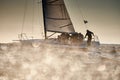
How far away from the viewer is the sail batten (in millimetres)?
10409

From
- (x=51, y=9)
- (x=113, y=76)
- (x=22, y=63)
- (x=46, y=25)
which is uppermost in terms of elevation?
(x=51, y=9)

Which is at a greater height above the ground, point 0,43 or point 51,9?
point 51,9

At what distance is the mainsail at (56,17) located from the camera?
1038 cm

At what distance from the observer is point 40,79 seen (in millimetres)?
3891

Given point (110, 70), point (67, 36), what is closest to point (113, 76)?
point (110, 70)

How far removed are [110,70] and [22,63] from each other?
1681mm

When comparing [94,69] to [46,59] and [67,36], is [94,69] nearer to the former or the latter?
[46,59]

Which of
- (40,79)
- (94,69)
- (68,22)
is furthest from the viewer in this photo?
(68,22)

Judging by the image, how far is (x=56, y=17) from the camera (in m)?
11.1

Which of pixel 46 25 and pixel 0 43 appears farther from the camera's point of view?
pixel 46 25

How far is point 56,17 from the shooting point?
11.1 meters

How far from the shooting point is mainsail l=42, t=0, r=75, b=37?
1038 centimetres

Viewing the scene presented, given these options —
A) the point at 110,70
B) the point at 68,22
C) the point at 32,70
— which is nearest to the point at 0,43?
the point at 32,70

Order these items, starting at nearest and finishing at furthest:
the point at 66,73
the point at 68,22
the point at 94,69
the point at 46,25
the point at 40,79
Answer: the point at 40,79 → the point at 66,73 → the point at 94,69 → the point at 46,25 → the point at 68,22
